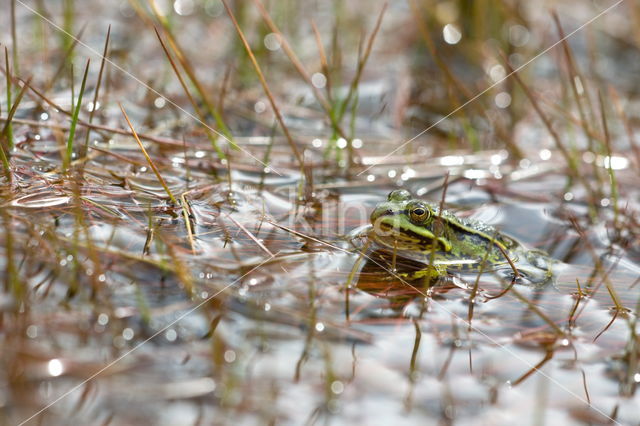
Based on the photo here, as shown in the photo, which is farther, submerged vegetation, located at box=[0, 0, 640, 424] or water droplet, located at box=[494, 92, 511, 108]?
water droplet, located at box=[494, 92, 511, 108]

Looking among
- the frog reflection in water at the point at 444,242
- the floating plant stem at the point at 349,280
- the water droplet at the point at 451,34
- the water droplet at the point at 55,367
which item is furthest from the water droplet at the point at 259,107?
the water droplet at the point at 55,367

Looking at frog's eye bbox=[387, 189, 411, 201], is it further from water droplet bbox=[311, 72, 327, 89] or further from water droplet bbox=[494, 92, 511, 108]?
water droplet bbox=[494, 92, 511, 108]

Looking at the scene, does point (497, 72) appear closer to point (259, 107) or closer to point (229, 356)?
point (259, 107)

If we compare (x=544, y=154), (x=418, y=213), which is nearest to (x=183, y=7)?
(x=544, y=154)

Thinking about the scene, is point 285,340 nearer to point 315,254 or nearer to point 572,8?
point 315,254

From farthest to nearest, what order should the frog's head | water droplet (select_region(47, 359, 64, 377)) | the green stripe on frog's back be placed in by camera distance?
the green stripe on frog's back
the frog's head
water droplet (select_region(47, 359, 64, 377))

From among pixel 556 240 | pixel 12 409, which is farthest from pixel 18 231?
pixel 556 240

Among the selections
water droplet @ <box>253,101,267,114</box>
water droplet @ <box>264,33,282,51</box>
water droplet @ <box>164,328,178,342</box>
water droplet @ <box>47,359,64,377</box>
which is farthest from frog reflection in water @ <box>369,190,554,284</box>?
water droplet @ <box>264,33,282,51</box>
